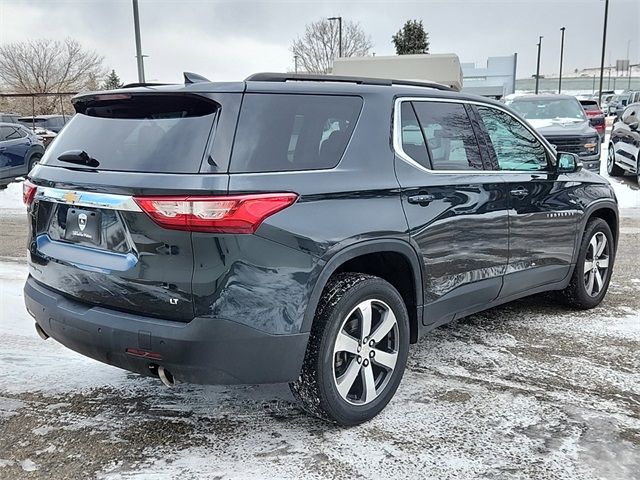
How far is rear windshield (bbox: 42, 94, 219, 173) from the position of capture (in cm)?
276

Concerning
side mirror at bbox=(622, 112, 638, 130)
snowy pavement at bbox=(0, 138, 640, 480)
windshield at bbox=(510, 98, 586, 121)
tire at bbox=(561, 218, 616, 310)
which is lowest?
snowy pavement at bbox=(0, 138, 640, 480)

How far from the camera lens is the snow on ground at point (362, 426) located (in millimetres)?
2877

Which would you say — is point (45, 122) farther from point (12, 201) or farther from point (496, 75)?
point (496, 75)

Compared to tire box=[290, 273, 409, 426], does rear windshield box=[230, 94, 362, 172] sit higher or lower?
higher

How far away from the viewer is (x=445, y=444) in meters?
3.07

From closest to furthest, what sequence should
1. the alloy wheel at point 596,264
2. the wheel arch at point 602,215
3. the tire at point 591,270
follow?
the wheel arch at point 602,215 < the tire at point 591,270 < the alloy wheel at point 596,264

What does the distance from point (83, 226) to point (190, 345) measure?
32.1 inches

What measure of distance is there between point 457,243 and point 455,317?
0.51m

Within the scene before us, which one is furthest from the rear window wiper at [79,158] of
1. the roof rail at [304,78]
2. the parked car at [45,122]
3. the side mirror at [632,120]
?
the parked car at [45,122]

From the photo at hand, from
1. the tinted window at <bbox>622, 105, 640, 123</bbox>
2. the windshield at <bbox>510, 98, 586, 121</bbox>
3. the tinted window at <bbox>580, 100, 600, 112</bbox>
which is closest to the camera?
the tinted window at <bbox>622, 105, 640, 123</bbox>

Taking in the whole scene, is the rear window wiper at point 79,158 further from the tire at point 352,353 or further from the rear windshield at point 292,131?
the tire at point 352,353

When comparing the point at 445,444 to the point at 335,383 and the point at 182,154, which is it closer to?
the point at 335,383

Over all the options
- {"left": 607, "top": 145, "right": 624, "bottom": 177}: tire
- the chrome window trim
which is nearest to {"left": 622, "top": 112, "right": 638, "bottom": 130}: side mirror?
{"left": 607, "top": 145, "right": 624, "bottom": 177}: tire

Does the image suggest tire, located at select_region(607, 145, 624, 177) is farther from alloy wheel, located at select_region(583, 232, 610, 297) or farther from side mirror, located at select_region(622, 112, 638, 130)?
alloy wheel, located at select_region(583, 232, 610, 297)
